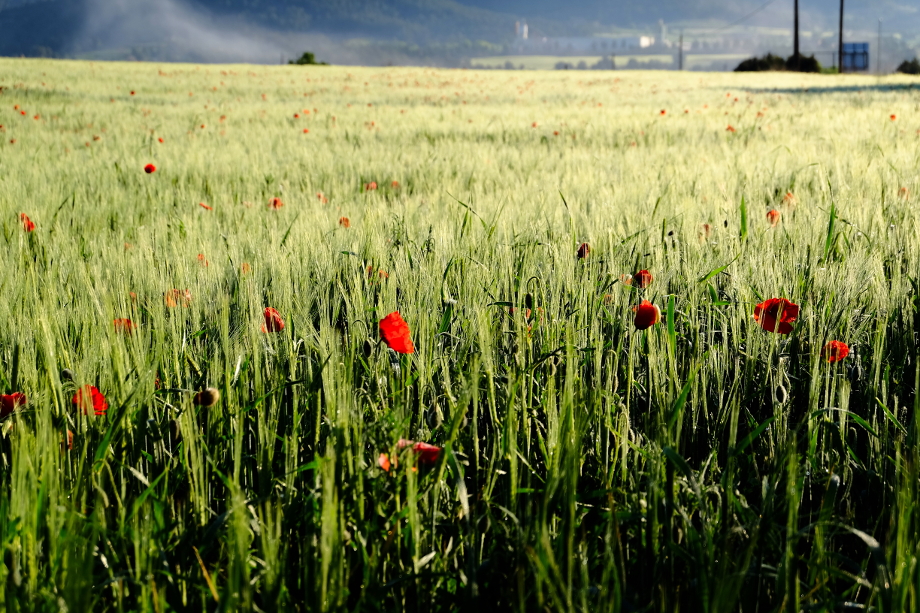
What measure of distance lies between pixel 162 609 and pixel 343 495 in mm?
191

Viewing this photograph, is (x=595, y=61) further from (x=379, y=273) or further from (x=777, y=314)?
(x=777, y=314)

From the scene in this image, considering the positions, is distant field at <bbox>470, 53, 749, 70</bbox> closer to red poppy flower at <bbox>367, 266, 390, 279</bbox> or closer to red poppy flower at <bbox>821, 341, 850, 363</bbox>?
red poppy flower at <bbox>367, 266, 390, 279</bbox>

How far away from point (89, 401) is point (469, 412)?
0.49 m

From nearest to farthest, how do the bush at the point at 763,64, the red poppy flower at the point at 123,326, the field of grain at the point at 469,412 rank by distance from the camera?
the field of grain at the point at 469,412 < the red poppy flower at the point at 123,326 < the bush at the point at 763,64

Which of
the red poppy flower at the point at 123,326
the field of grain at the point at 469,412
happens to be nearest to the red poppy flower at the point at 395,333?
the field of grain at the point at 469,412

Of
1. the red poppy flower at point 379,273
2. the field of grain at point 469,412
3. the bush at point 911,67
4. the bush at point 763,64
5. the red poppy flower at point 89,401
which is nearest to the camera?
the field of grain at point 469,412

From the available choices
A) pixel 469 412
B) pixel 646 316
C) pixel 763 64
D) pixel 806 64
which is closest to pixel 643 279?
pixel 646 316

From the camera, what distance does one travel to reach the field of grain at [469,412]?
62 cm

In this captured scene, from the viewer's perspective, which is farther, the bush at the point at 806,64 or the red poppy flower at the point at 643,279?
the bush at the point at 806,64

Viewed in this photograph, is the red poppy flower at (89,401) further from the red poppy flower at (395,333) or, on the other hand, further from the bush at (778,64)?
the bush at (778,64)

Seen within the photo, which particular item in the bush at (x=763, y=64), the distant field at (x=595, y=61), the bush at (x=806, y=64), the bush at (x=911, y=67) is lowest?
the bush at (x=911, y=67)

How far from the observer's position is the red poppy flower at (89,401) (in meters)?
0.77

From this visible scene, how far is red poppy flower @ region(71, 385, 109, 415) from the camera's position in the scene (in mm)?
771

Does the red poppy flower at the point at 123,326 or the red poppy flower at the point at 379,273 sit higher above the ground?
the red poppy flower at the point at 379,273
